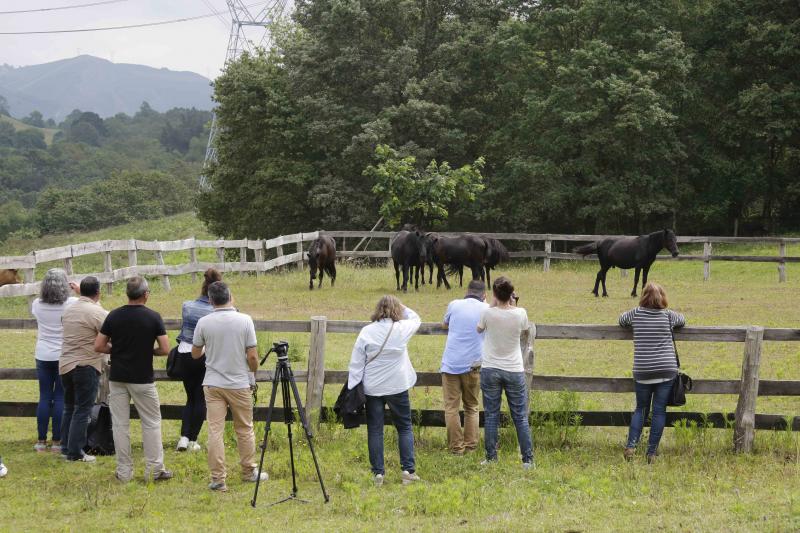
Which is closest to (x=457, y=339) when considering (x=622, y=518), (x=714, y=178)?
(x=622, y=518)

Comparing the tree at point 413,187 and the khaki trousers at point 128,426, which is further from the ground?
the tree at point 413,187

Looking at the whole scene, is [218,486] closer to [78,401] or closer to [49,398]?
[78,401]

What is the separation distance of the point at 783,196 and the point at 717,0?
9.01 m

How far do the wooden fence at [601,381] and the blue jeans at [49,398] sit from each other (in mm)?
259

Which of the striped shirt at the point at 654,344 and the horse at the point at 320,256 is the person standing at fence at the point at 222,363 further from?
the horse at the point at 320,256

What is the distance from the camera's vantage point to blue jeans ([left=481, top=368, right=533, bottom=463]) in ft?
25.3

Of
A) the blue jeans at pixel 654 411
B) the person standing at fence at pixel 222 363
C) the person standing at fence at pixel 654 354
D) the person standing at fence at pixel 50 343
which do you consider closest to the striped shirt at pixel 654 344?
the person standing at fence at pixel 654 354

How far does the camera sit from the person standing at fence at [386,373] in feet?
23.7

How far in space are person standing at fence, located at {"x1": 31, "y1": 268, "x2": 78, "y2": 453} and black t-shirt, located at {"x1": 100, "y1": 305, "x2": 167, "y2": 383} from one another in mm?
830

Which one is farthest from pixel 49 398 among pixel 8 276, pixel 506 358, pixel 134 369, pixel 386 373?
pixel 8 276

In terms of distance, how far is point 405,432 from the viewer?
7.38 metres

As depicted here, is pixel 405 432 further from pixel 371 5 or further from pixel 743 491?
pixel 371 5

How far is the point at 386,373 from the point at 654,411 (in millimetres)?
2625

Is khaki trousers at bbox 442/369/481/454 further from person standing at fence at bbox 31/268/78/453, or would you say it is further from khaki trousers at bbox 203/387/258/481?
person standing at fence at bbox 31/268/78/453
